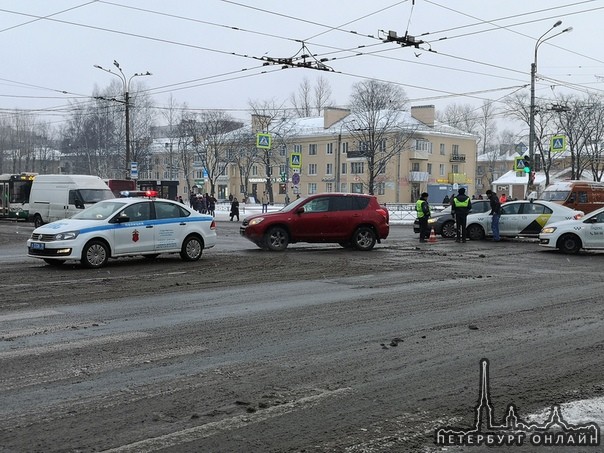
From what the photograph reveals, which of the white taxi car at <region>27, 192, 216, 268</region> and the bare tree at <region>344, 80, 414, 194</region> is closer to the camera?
the white taxi car at <region>27, 192, 216, 268</region>

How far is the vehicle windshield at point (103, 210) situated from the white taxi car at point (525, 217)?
13.6m

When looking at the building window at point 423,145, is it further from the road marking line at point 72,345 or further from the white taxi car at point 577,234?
the road marking line at point 72,345

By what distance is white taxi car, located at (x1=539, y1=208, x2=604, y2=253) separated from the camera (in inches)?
732

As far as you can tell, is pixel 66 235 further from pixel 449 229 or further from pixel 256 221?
pixel 449 229

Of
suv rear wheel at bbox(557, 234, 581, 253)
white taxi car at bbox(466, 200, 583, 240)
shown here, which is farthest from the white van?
suv rear wheel at bbox(557, 234, 581, 253)

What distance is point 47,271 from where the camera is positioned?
14359mm

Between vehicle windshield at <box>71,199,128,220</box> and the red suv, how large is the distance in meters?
4.56

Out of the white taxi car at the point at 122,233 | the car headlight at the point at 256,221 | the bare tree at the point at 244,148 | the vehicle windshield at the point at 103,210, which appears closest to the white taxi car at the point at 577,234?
the car headlight at the point at 256,221

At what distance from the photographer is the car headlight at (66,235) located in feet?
47.4

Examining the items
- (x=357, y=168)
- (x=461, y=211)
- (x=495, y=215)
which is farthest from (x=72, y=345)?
(x=357, y=168)

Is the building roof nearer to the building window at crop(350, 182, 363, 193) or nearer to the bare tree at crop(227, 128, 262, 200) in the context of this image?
the building window at crop(350, 182, 363, 193)

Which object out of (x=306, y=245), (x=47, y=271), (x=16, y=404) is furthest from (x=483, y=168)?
(x=16, y=404)

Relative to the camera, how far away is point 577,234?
61.7 feet

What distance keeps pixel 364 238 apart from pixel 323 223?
140 cm
